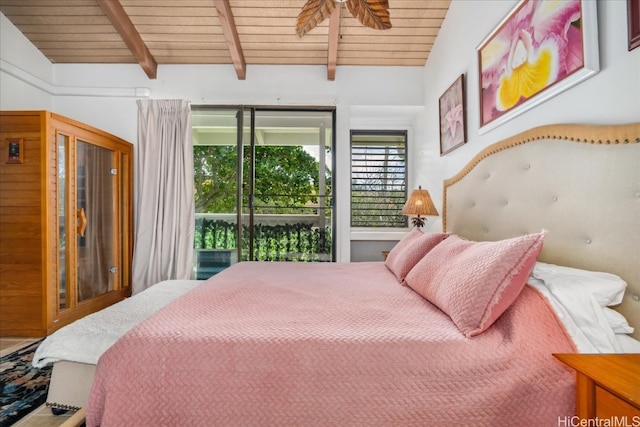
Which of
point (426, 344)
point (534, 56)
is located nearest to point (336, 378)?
point (426, 344)

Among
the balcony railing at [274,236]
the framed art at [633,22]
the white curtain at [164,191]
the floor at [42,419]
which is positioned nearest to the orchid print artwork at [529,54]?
the framed art at [633,22]

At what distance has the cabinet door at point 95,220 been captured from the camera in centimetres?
275

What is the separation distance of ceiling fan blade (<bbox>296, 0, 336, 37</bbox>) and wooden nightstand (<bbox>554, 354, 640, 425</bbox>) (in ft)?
6.81

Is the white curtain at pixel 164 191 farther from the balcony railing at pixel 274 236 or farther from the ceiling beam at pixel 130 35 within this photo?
the ceiling beam at pixel 130 35

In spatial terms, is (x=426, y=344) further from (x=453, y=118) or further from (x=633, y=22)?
(x=453, y=118)

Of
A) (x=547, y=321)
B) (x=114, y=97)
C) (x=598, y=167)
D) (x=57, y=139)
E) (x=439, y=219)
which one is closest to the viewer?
(x=547, y=321)

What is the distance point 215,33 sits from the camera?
3219 millimetres

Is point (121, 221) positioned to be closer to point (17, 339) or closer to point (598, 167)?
point (17, 339)

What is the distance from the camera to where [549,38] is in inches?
58.1

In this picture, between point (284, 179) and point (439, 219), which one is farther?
point (284, 179)

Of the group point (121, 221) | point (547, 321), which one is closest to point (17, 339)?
point (121, 221)

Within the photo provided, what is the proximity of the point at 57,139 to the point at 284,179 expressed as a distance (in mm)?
2031

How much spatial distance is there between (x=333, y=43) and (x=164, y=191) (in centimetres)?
232

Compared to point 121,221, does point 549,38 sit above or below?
above
